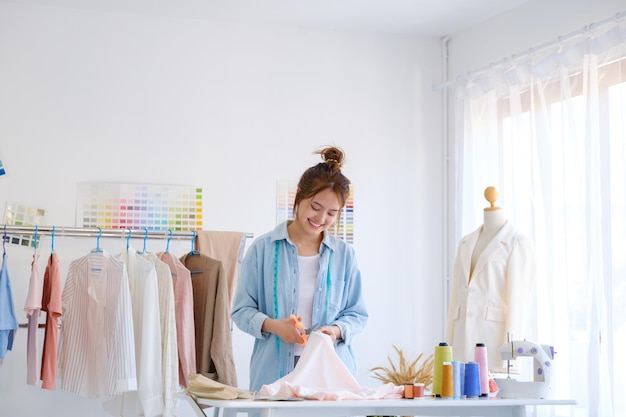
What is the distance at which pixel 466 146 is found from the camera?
4.80 m

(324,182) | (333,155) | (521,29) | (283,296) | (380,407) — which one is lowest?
(380,407)

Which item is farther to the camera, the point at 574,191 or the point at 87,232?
the point at 87,232

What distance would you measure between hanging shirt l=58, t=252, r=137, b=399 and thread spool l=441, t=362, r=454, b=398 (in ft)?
5.56

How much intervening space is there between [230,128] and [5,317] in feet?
5.40

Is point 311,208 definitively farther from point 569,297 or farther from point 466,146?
point 466,146

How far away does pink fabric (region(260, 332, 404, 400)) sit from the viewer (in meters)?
2.59

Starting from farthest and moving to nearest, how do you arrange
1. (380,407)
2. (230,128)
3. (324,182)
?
(230,128)
(324,182)
(380,407)

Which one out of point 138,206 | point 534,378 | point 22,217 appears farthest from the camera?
point 138,206

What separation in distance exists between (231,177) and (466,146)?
133 centimetres

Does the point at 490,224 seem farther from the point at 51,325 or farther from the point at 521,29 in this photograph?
the point at 51,325

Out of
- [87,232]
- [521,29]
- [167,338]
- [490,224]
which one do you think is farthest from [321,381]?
[521,29]

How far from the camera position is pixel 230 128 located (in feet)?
16.3

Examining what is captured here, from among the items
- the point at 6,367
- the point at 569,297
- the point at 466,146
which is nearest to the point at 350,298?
the point at 569,297

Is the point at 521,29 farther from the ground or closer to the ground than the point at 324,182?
farther from the ground
